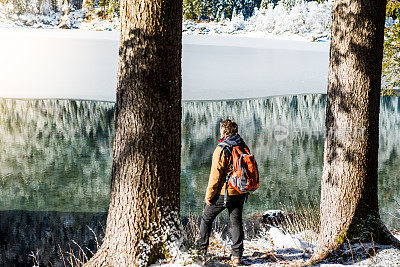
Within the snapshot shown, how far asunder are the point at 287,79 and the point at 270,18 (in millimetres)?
8563

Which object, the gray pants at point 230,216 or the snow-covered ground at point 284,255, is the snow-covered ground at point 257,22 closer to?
the snow-covered ground at point 284,255

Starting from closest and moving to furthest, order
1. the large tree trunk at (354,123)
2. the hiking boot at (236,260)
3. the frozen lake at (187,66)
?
the large tree trunk at (354,123) < the hiking boot at (236,260) < the frozen lake at (187,66)

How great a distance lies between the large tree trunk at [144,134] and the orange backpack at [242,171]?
0.74 metres

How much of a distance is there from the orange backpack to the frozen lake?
1205 inches

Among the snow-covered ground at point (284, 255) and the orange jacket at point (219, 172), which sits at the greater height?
the orange jacket at point (219, 172)

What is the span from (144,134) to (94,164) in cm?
1306

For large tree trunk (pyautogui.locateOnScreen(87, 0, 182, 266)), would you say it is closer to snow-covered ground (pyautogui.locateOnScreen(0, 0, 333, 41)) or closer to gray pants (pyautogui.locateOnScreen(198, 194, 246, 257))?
gray pants (pyautogui.locateOnScreen(198, 194, 246, 257))

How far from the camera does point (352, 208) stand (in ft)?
11.9

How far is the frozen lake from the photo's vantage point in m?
37.2

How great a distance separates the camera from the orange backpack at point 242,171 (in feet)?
12.0

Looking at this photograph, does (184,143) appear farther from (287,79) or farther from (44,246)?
(287,79)

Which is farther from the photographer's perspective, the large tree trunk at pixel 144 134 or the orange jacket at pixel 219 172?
the orange jacket at pixel 219 172

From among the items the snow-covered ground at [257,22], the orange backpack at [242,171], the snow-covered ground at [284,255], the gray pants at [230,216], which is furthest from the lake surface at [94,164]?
the snow-covered ground at [257,22]

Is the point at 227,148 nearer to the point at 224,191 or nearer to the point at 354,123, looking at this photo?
the point at 224,191
